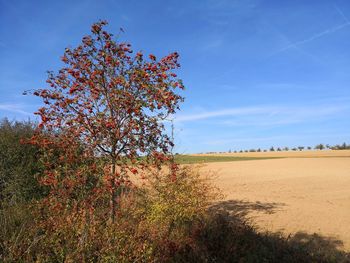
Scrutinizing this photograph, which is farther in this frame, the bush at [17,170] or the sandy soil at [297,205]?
the sandy soil at [297,205]

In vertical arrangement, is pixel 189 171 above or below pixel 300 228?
above

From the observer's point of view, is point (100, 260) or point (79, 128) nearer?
point (100, 260)

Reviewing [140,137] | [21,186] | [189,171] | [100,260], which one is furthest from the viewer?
[189,171]

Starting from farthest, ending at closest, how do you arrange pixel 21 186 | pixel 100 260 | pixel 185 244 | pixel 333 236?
pixel 333 236 → pixel 21 186 → pixel 185 244 → pixel 100 260

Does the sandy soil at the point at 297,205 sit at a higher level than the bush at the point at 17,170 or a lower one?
lower

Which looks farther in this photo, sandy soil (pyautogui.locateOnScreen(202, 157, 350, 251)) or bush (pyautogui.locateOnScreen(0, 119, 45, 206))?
sandy soil (pyautogui.locateOnScreen(202, 157, 350, 251))

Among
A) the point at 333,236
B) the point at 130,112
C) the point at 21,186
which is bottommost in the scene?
the point at 333,236

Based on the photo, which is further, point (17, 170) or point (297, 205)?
point (297, 205)

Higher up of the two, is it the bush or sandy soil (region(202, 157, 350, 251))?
the bush

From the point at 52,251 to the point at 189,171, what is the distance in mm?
6824

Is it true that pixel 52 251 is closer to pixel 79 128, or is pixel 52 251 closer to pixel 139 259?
pixel 139 259

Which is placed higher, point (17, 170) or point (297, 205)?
point (17, 170)

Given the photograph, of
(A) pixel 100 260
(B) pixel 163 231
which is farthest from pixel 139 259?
(B) pixel 163 231

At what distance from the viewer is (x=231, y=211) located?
12836mm
